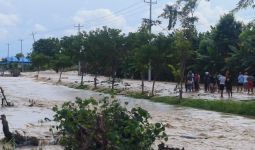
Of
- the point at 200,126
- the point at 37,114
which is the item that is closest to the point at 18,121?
the point at 37,114

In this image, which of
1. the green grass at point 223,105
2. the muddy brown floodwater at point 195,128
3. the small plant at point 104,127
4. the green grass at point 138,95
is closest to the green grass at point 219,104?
the green grass at point 223,105

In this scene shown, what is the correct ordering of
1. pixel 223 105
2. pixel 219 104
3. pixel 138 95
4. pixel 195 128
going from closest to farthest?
1. pixel 195 128
2. pixel 223 105
3. pixel 219 104
4. pixel 138 95

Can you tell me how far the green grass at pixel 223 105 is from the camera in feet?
84.0

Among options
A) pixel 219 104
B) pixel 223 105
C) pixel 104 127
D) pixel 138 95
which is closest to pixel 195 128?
pixel 223 105

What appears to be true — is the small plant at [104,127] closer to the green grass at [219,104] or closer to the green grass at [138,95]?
the green grass at [219,104]

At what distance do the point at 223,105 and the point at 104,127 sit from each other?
20.0 metres

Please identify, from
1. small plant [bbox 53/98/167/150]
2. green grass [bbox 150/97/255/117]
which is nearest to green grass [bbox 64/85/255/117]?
green grass [bbox 150/97/255/117]

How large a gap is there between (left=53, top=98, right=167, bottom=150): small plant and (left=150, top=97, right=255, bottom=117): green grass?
17197 millimetres

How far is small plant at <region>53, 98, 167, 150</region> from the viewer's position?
26.1ft

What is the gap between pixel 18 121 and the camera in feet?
65.7

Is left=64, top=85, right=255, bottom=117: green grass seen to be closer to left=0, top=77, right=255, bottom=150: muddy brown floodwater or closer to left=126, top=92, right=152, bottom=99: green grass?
left=0, top=77, right=255, bottom=150: muddy brown floodwater

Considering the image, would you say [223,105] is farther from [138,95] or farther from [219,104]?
[138,95]

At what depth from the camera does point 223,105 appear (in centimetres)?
2723

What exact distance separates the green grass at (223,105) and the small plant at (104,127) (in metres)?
17.2
